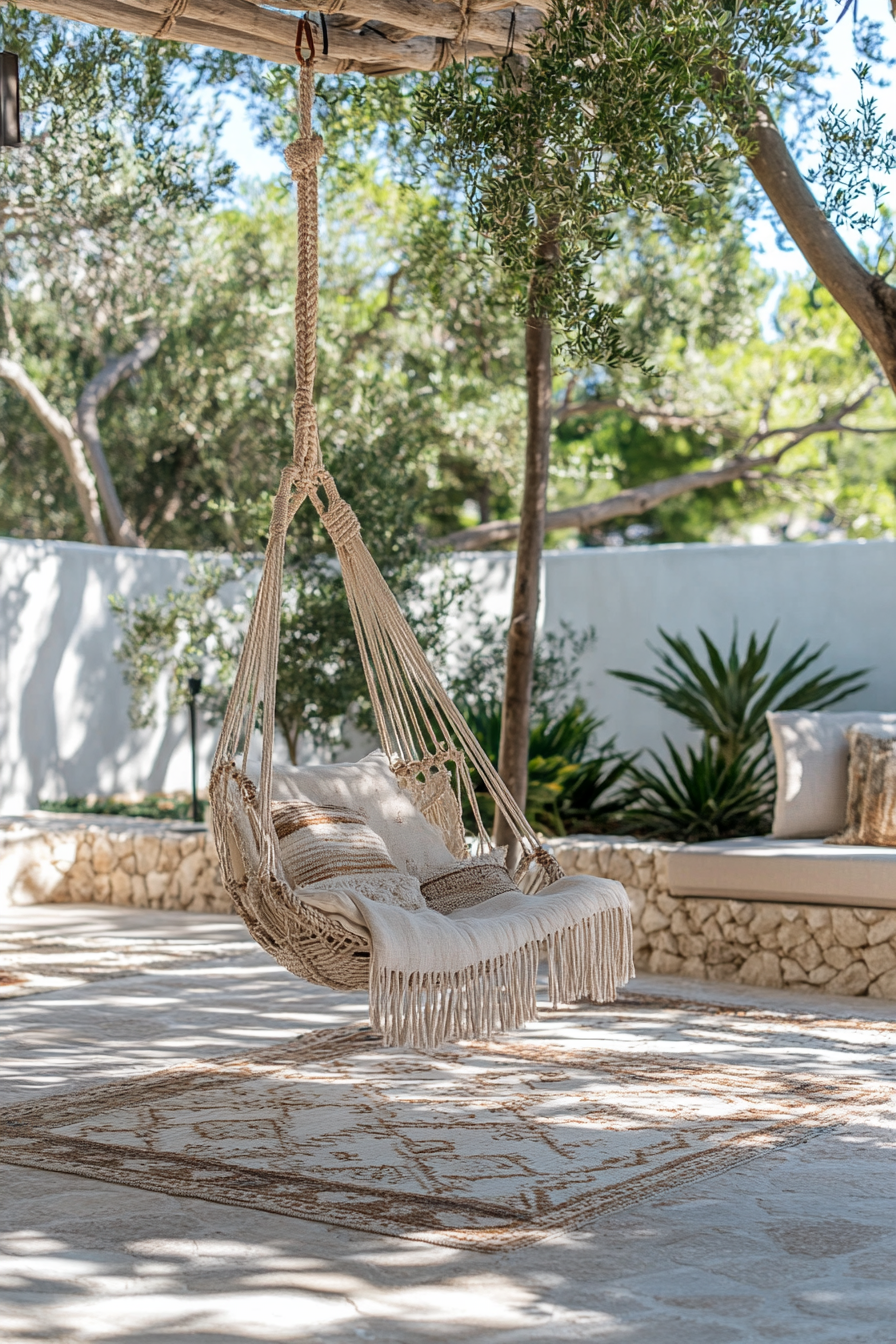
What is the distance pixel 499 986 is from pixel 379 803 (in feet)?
3.46

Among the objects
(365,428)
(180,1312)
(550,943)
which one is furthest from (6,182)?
(180,1312)

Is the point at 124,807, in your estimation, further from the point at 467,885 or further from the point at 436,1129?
the point at 436,1129

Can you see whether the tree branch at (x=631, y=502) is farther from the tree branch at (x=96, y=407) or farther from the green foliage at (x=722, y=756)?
the green foliage at (x=722, y=756)

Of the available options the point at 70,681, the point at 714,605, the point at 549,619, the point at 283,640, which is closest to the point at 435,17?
the point at 283,640

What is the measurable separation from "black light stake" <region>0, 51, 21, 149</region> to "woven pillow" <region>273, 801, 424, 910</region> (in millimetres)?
1813

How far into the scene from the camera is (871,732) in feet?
16.8

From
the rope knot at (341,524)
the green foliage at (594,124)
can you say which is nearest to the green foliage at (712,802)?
the green foliage at (594,124)

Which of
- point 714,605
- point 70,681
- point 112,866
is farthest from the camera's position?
point 70,681

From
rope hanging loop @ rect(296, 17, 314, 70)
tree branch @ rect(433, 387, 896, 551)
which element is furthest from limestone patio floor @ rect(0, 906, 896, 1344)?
tree branch @ rect(433, 387, 896, 551)

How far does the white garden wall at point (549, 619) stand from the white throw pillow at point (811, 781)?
1687 millimetres

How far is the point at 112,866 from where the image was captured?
6.78 metres

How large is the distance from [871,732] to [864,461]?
11629 mm

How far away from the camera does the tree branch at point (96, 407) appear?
31.9 ft

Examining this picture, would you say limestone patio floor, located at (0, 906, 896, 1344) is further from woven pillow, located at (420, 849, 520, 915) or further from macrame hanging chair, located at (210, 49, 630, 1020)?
woven pillow, located at (420, 849, 520, 915)
